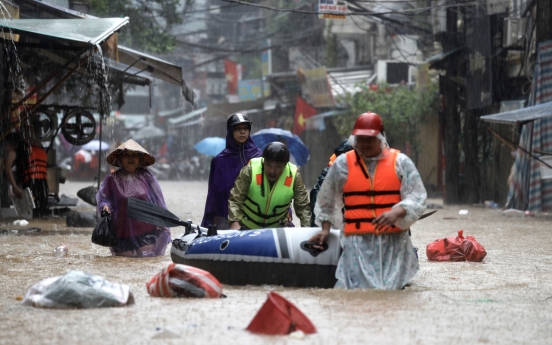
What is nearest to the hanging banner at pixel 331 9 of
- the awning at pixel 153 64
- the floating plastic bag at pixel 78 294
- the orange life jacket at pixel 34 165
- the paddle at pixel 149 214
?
the awning at pixel 153 64

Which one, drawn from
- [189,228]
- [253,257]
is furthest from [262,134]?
[253,257]

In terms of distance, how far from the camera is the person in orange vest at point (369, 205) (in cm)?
675

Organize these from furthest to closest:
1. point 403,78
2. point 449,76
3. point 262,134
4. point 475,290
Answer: point 403,78 < point 449,76 < point 262,134 < point 475,290

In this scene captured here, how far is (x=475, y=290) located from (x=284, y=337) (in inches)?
106

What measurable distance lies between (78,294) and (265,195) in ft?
9.05

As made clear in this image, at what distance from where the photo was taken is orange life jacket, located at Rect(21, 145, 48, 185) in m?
15.6

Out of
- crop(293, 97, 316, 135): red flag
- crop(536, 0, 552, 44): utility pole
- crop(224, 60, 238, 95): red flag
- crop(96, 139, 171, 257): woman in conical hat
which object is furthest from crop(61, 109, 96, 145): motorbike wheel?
crop(224, 60, 238, 95): red flag

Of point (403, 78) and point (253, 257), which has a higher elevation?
point (403, 78)

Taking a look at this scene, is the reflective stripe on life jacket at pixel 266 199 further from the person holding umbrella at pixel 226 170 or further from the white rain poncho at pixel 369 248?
the white rain poncho at pixel 369 248

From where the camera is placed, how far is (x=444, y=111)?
25.7m

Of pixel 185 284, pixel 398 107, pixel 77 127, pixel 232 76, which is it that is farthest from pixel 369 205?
pixel 232 76

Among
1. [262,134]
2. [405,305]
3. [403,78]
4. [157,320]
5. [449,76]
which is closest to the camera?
[157,320]

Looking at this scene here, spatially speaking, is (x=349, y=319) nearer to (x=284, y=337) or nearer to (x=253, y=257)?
(x=284, y=337)

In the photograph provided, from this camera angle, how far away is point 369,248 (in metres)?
6.82
